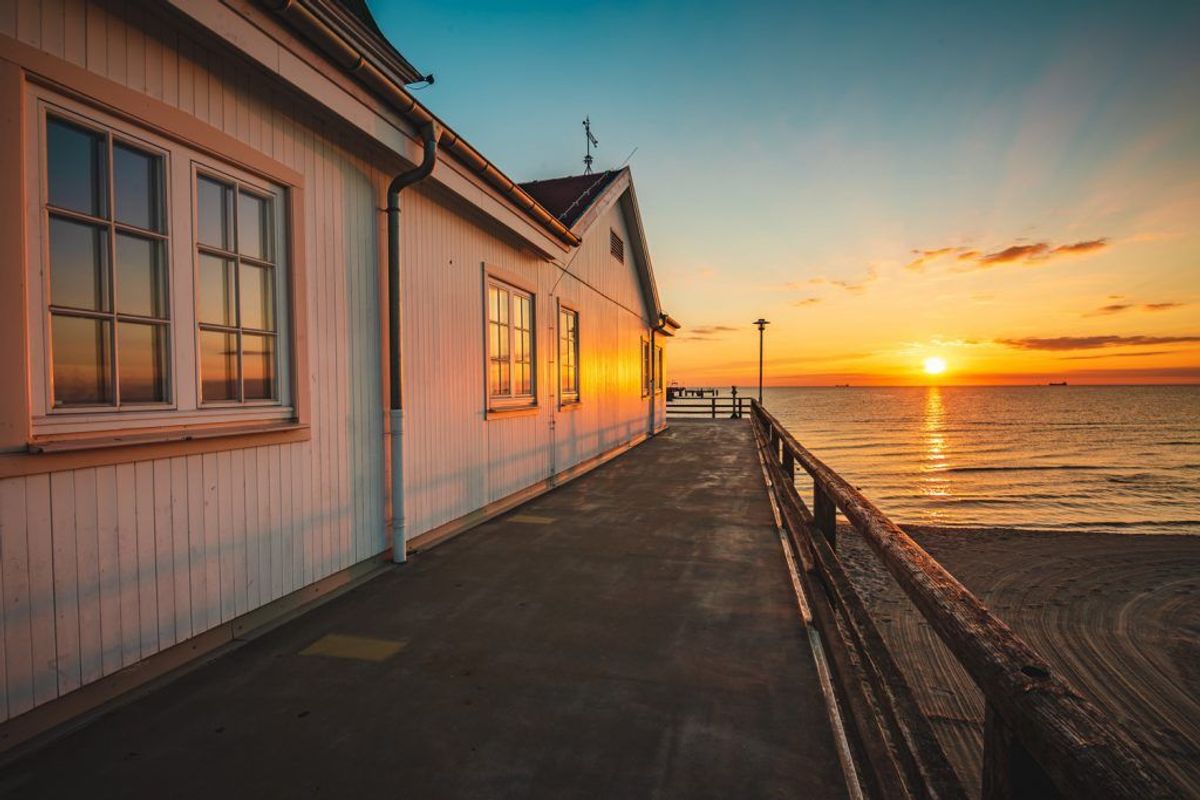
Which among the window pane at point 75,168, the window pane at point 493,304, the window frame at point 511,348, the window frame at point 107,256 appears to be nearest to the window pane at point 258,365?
the window frame at point 107,256

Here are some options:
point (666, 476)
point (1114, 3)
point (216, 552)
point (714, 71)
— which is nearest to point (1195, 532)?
point (1114, 3)

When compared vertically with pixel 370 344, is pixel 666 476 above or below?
below

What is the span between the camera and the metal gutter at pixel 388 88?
318 centimetres

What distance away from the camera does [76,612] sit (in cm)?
242

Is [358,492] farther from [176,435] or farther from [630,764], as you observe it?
[630,764]

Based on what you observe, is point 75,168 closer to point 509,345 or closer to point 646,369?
point 509,345

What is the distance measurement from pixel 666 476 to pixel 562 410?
2.24 metres

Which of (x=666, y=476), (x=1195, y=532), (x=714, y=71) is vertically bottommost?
(x=1195, y=532)

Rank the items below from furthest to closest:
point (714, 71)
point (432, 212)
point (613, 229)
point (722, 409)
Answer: point (722, 409) → point (613, 229) → point (714, 71) → point (432, 212)

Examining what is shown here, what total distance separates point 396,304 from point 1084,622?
30.0 feet

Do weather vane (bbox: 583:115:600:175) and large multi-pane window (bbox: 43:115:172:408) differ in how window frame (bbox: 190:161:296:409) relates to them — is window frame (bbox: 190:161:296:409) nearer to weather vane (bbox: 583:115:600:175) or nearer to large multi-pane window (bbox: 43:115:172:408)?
large multi-pane window (bbox: 43:115:172:408)

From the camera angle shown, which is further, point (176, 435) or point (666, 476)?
point (666, 476)

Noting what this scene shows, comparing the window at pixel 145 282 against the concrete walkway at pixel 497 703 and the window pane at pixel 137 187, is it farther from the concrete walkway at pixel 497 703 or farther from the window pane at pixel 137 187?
the concrete walkway at pixel 497 703

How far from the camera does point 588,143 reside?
14.0m
